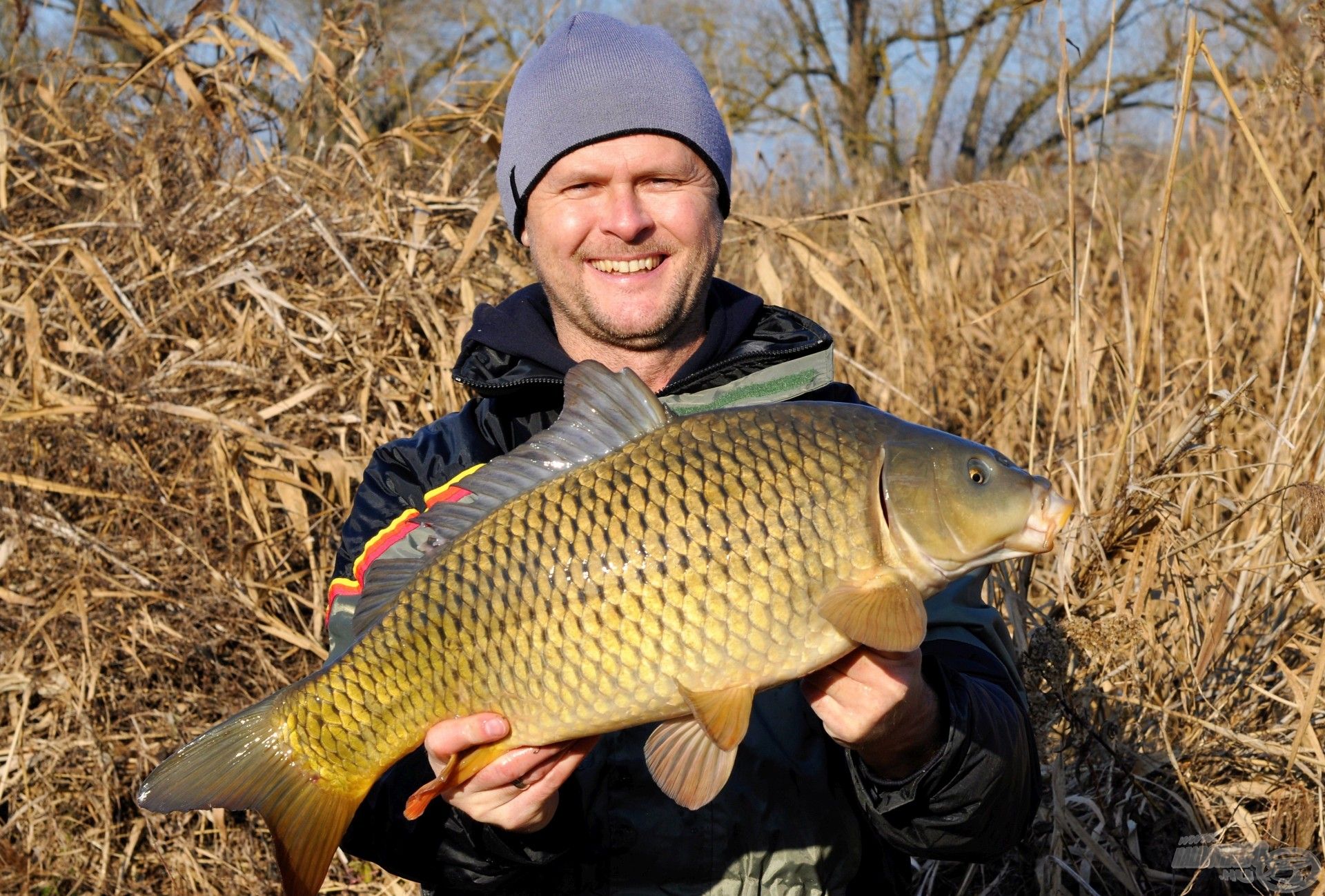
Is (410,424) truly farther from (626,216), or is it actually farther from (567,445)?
(567,445)

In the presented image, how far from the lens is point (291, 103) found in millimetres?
3875

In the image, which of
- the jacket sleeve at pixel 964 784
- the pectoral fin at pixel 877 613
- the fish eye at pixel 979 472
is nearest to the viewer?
the pectoral fin at pixel 877 613

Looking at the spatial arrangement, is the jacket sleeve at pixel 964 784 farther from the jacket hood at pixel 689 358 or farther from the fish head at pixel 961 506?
the jacket hood at pixel 689 358

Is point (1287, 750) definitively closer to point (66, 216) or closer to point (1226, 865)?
point (1226, 865)

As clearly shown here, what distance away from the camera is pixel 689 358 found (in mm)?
1912

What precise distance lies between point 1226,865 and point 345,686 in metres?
1.56

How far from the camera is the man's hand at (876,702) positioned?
4.18 feet

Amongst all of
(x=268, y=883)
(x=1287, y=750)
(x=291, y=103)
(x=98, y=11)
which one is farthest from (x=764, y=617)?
(x=98, y=11)

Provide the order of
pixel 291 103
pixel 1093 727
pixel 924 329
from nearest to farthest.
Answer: pixel 1093 727 < pixel 924 329 < pixel 291 103

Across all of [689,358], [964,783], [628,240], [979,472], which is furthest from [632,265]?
[964,783]

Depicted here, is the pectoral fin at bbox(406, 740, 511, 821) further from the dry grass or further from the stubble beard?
the dry grass

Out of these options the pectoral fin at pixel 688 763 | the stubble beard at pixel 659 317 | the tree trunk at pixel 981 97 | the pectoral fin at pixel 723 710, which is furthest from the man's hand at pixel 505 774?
the tree trunk at pixel 981 97

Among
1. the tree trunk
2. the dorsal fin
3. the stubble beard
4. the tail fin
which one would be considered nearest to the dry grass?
the stubble beard

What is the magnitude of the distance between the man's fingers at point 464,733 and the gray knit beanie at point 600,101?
999 mm
